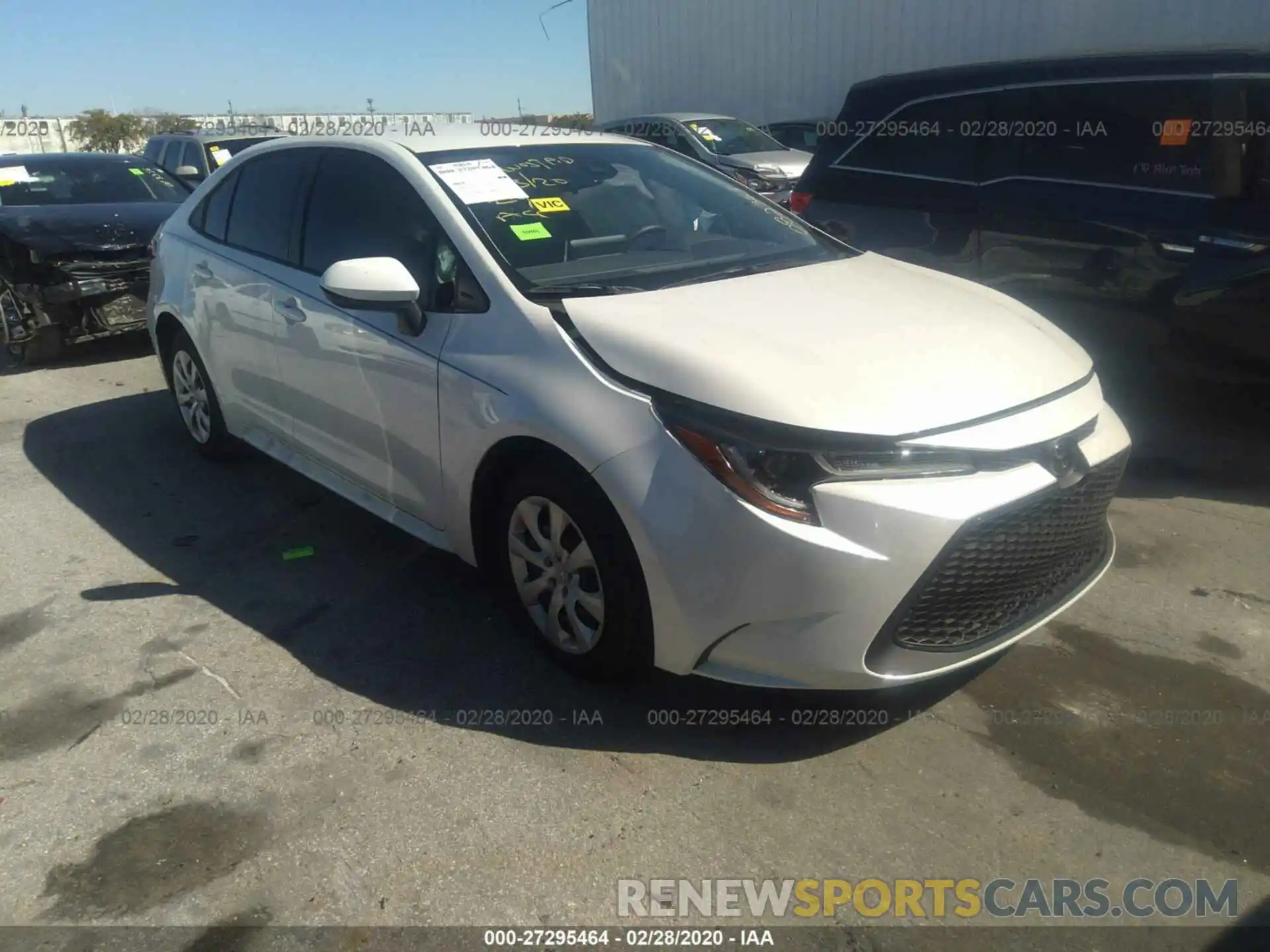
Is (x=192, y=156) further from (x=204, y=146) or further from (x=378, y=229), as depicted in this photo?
(x=378, y=229)

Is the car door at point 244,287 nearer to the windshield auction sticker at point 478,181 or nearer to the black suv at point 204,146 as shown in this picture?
the windshield auction sticker at point 478,181

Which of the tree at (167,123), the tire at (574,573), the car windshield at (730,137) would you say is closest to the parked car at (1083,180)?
the tire at (574,573)

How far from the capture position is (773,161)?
12602mm

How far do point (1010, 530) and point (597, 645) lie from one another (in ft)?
3.96

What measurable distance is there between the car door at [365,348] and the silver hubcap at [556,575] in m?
0.42

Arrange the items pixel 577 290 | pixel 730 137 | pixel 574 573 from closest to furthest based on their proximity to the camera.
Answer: pixel 574 573
pixel 577 290
pixel 730 137

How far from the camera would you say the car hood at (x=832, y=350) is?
2564 millimetres

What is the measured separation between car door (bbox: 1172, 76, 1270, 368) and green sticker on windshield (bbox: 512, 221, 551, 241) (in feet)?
9.84

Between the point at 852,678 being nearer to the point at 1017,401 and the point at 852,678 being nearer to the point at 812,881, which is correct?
the point at 812,881

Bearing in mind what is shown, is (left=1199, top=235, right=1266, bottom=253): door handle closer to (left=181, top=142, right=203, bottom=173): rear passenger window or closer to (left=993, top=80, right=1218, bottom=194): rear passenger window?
(left=993, top=80, right=1218, bottom=194): rear passenger window

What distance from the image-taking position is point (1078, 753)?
9.22 ft

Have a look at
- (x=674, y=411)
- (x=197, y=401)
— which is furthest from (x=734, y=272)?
(x=197, y=401)

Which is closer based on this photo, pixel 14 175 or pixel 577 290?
pixel 577 290

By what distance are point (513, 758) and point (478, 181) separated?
1983 mm
